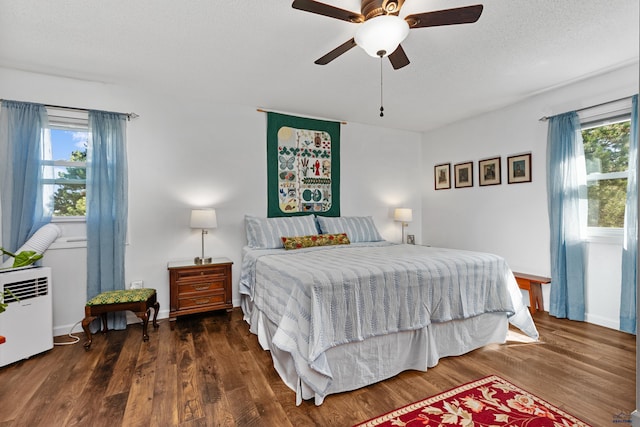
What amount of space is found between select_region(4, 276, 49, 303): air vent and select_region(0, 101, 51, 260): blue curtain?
19.5 inches

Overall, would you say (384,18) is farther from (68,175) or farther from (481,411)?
(68,175)

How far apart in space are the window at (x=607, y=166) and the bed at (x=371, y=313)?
1421 mm

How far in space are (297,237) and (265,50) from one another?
1.92 meters

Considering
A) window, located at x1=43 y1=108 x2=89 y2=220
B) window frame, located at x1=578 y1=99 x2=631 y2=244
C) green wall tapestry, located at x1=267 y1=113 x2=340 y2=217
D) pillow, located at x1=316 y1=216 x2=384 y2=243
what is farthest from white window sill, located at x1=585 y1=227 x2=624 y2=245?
window, located at x1=43 y1=108 x2=89 y2=220

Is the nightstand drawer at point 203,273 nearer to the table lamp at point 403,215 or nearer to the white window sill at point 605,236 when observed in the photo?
the table lamp at point 403,215

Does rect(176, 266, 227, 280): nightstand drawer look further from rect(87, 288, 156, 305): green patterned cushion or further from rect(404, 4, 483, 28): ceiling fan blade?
rect(404, 4, 483, 28): ceiling fan blade

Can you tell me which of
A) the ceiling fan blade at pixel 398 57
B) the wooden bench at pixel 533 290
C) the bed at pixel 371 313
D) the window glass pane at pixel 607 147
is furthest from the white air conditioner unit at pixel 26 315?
the window glass pane at pixel 607 147

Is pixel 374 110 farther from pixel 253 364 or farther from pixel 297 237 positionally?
pixel 253 364

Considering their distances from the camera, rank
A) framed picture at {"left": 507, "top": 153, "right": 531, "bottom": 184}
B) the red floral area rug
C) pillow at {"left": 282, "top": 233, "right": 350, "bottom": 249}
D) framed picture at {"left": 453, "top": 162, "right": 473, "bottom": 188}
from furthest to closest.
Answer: framed picture at {"left": 453, "top": 162, "right": 473, "bottom": 188} → framed picture at {"left": 507, "top": 153, "right": 531, "bottom": 184} → pillow at {"left": 282, "top": 233, "right": 350, "bottom": 249} → the red floral area rug

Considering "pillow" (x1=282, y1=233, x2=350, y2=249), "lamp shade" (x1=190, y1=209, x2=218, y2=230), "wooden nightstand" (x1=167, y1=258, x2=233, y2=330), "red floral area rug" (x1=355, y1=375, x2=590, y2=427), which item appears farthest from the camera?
"pillow" (x1=282, y1=233, x2=350, y2=249)

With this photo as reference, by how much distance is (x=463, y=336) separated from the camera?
2346mm

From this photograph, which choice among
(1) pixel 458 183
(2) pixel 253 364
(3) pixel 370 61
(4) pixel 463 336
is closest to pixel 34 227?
(2) pixel 253 364

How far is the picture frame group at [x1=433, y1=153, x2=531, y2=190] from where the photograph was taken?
361cm

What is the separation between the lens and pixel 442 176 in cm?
477
